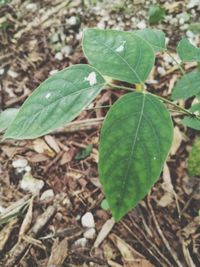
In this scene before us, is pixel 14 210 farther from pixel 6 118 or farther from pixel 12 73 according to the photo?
pixel 12 73

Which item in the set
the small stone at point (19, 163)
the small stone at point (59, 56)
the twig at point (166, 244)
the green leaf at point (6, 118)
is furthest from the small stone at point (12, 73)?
the twig at point (166, 244)

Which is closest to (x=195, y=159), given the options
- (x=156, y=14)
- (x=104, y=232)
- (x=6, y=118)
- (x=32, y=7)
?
(x=104, y=232)

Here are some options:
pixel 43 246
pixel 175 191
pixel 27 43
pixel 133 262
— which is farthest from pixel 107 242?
pixel 27 43

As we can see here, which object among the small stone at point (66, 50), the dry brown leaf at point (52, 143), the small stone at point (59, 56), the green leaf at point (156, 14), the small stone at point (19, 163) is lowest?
the small stone at point (19, 163)

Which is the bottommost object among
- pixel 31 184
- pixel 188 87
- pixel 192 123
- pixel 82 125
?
pixel 31 184

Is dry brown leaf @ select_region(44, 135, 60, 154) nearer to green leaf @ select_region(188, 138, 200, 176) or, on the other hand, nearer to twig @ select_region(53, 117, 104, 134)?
twig @ select_region(53, 117, 104, 134)

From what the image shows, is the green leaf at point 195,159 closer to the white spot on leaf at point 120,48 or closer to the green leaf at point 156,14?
the white spot on leaf at point 120,48
